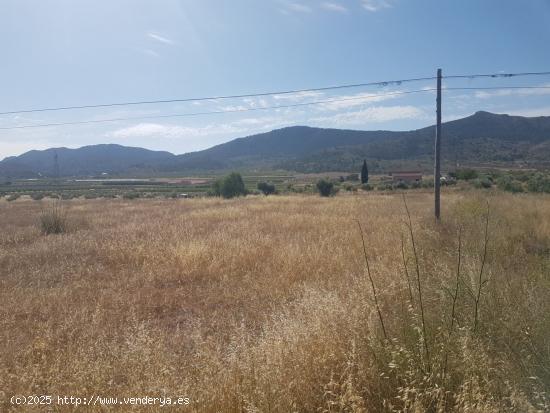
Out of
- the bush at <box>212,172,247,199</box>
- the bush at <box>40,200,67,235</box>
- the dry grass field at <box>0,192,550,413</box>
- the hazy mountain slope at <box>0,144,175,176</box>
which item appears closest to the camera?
the dry grass field at <box>0,192,550,413</box>

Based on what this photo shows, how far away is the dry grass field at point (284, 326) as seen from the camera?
3.12 meters

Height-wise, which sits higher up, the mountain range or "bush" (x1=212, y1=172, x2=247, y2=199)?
the mountain range

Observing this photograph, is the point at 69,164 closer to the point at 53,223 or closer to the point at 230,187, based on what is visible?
the point at 230,187

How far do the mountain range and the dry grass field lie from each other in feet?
192

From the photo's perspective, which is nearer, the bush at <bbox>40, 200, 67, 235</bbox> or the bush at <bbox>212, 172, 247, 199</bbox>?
the bush at <bbox>40, 200, 67, 235</bbox>

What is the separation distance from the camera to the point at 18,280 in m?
8.10

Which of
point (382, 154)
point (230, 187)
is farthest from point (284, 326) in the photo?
point (382, 154)

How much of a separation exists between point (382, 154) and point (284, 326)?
5088 inches

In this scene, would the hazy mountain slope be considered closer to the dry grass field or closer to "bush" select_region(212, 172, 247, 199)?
"bush" select_region(212, 172, 247, 199)

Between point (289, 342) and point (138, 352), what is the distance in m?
1.56

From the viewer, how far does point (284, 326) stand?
425cm

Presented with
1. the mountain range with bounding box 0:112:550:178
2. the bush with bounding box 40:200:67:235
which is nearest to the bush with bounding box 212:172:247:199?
the mountain range with bounding box 0:112:550:178

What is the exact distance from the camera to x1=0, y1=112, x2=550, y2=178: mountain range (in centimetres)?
10169

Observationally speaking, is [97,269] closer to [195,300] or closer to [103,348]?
[195,300]
